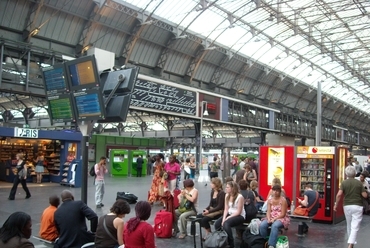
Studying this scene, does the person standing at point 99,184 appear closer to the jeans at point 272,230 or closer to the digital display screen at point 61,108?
the digital display screen at point 61,108

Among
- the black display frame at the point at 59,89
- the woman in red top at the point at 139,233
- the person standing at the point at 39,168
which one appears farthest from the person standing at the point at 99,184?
the person standing at the point at 39,168

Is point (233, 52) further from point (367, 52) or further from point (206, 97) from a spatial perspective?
point (367, 52)

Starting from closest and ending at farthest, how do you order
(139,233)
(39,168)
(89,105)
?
(139,233), (89,105), (39,168)

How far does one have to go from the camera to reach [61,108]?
745cm

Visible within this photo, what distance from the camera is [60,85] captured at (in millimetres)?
7316

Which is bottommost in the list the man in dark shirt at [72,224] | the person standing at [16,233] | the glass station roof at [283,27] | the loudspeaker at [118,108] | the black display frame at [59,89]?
the man in dark shirt at [72,224]

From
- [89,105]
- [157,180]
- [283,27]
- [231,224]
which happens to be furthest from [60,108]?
[283,27]

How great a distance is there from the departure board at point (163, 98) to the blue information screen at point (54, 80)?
570 inches

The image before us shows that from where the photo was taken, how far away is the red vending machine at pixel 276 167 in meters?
12.3

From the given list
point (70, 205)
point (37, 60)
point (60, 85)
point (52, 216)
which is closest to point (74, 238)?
point (70, 205)

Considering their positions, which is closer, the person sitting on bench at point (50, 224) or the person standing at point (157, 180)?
the person sitting on bench at point (50, 224)

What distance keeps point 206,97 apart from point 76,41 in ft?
32.4

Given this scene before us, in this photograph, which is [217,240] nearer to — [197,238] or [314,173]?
[197,238]

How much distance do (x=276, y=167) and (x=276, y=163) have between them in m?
0.13
